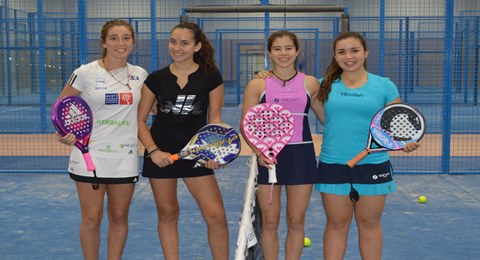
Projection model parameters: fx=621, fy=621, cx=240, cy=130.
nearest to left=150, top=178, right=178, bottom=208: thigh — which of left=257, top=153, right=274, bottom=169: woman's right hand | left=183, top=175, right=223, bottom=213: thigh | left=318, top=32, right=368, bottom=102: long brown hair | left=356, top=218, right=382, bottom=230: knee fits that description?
left=183, top=175, right=223, bottom=213: thigh

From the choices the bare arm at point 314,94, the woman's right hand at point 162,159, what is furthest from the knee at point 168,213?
the bare arm at point 314,94

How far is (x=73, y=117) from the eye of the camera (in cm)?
362

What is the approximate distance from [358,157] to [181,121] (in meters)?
1.06

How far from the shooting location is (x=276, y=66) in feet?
12.5

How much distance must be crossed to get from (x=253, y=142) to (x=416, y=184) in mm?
4653

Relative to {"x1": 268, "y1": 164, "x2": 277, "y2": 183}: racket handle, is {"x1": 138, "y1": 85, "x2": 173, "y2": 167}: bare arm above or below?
above

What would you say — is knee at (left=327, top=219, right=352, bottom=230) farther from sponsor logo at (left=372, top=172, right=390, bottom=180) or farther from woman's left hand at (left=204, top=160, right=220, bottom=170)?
woman's left hand at (left=204, top=160, right=220, bottom=170)

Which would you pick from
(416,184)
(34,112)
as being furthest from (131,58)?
(416,184)

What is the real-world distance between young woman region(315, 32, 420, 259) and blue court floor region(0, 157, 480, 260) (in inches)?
51.5

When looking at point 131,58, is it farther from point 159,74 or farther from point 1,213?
point 159,74

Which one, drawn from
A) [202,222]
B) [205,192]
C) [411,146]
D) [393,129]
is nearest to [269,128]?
[205,192]

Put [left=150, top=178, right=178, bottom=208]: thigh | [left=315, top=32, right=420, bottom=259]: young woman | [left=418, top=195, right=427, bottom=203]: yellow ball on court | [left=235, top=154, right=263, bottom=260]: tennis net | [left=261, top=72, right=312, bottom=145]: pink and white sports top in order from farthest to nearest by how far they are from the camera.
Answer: [left=418, top=195, right=427, bottom=203]: yellow ball on court, [left=150, top=178, right=178, bottom=208]: thigh, [left=261, top=72, right=312, bottom=145]: pink and white sports top, [left=315, top=32, right=420, bottom=259]: young woman, [left=235, top=154, right=263, bottom=260]: tennis net

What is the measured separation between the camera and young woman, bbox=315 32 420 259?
359 centimetres

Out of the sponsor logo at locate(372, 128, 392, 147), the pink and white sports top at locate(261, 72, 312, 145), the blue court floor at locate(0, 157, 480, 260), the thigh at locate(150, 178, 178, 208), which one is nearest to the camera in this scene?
the sponsor logo at locate(372, 128, 392, 147)
